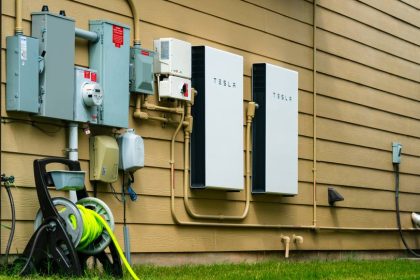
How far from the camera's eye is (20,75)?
5.41m

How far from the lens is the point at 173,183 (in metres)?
6.78

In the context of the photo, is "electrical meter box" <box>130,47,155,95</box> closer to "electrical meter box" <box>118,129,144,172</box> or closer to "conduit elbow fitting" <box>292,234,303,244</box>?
"electrical meter box" <box>118,129,144,172</box>

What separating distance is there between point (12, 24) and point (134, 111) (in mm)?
1220

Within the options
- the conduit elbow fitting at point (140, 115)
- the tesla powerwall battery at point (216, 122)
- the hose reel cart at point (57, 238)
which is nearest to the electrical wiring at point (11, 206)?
the hose reel cart at point (57, 238)

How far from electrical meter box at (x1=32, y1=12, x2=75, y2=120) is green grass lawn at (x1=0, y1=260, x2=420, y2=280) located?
102cm

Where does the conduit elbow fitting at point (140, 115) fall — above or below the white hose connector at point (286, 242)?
above

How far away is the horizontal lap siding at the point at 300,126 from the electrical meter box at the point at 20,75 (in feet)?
0.18

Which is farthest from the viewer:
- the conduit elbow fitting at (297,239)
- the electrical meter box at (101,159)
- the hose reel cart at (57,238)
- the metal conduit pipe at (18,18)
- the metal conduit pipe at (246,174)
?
the conduit elbow fitting at (297,239)

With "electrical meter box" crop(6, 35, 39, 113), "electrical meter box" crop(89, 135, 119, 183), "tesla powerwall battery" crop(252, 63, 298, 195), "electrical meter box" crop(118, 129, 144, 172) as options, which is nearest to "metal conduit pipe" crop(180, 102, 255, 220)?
"tesla powerwall battery" crop(252, 63, 298, 195)

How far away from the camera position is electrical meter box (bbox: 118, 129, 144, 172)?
6.21 m

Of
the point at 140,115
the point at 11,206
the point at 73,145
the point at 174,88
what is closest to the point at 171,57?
the point at 174,88

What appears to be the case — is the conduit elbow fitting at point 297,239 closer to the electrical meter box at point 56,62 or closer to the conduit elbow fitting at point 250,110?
the conduit elbow fitting at point 250,110

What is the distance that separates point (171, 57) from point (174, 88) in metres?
0.22

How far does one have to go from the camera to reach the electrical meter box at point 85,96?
5840mm
